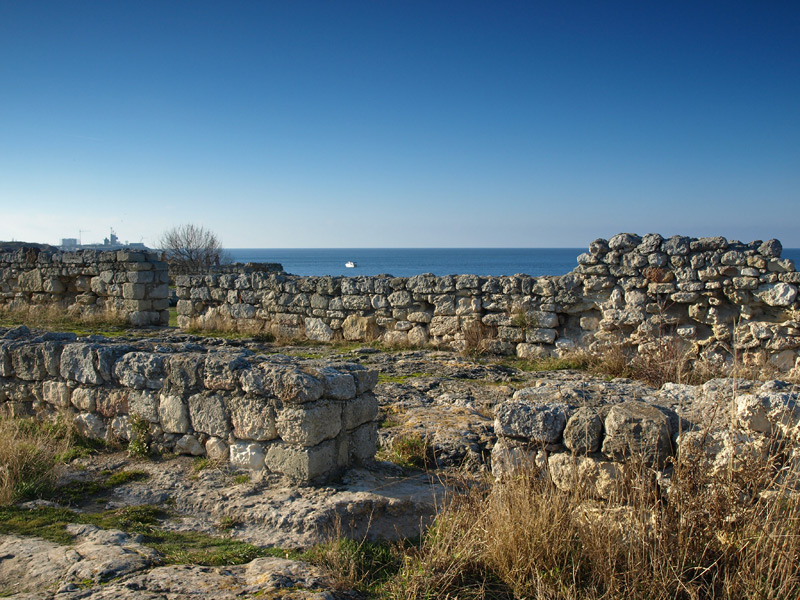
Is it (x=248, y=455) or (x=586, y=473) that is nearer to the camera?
(x=586, y=473)

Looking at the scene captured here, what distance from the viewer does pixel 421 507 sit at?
13.8 feet

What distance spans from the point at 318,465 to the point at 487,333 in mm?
6710

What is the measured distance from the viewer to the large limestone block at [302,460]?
4.43 m

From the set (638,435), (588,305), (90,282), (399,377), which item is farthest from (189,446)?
(90,282)

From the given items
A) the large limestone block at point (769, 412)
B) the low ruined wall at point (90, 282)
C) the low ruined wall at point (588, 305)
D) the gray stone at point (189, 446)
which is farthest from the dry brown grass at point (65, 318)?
the large limestone block at point (769, 412)

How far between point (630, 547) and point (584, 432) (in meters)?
1.08

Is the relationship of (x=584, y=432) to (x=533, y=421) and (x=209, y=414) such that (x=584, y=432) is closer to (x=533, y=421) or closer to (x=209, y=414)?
(x=533, y=421)

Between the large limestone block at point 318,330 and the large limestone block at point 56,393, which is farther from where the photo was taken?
the large limestone block at point 318,330

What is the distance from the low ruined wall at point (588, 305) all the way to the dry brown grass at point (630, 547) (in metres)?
5.00

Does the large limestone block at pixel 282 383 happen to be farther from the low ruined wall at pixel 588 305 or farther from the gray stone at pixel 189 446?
the low ruined wall at pixel 588 305

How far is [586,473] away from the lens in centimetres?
386

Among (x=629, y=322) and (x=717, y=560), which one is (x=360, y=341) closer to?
(x=629, y=322)

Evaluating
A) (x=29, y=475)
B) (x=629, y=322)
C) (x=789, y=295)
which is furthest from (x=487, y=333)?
(x=29, y=475)

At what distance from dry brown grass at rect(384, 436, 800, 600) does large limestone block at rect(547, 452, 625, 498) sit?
0.37 meters
